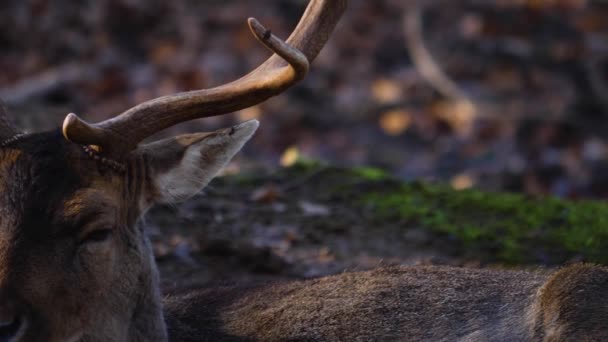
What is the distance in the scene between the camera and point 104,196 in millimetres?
6008

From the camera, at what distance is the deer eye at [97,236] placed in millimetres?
5902

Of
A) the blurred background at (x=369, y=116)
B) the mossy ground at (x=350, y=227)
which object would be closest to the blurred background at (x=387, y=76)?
the blurred background at (x=369, y=116)

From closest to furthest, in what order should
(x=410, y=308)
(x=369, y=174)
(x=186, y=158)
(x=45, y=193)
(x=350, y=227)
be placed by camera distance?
1. (x=45, y=193)
2. (x=410, y=308)
3. (x=186, y=158)
4. (x=350, y=227)
5. (x=369, y=174)

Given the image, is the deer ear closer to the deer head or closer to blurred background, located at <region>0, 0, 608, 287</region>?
the deer head

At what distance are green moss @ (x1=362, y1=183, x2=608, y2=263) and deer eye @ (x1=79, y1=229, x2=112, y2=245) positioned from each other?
3.83m

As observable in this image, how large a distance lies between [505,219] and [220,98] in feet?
13.2

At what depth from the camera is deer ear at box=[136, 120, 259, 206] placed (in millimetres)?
6305

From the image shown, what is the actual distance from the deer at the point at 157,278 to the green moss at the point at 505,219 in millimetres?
2339

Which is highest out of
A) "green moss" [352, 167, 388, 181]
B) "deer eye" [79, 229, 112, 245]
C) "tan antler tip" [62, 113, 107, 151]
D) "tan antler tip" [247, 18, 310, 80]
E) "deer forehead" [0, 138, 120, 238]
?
"tan antler tip" [247, 18, 310, 80]

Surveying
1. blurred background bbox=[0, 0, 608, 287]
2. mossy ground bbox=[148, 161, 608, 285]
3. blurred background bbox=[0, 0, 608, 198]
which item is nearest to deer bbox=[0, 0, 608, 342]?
mossy ground bbox=[148, 161, 608, 285]

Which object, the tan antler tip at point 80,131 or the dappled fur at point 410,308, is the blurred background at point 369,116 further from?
the tan antler tip at point 80,131

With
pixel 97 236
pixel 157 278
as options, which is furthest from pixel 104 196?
pixel 157 278

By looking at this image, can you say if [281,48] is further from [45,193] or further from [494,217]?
[494,217]

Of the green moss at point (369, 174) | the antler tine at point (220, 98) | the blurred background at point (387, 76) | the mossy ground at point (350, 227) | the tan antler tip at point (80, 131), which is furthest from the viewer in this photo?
the blurred background at point (387, 76)
